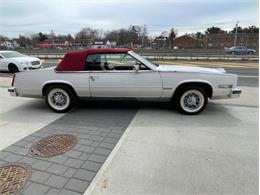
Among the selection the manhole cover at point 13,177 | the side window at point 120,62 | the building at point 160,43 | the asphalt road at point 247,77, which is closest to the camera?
the manhole cover at point 13,177

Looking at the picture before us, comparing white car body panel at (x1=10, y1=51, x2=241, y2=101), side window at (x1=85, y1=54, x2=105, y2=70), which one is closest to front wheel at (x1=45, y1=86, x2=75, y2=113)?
white car body panel at (x1=10, y1=51, x2=241, y2=101)

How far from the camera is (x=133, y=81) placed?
4996 millimetres

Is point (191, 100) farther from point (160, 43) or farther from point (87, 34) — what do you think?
point (87, 34)

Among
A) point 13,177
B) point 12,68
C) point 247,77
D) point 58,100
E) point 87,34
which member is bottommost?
point 13,177

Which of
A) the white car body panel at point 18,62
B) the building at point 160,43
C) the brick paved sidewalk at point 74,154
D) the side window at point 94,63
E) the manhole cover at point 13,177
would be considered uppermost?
the building at point 160,43

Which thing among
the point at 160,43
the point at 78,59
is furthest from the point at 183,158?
the point at 160,43

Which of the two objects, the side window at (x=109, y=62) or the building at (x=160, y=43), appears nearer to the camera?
the side window at (x=109, y=62)

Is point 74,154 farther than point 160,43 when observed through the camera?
Answer: No

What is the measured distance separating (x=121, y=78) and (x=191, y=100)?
166 centimetres

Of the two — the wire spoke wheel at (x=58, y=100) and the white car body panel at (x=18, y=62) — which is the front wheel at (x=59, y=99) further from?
the white car body panel at (x=18, y=62)

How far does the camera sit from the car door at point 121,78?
4977 mm

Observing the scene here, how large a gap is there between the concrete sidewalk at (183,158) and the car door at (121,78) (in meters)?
0.62

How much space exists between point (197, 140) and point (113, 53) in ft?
8.76

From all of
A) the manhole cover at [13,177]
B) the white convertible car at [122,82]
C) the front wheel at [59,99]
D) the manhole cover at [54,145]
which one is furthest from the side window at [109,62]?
the manhole cover at [13,177]
